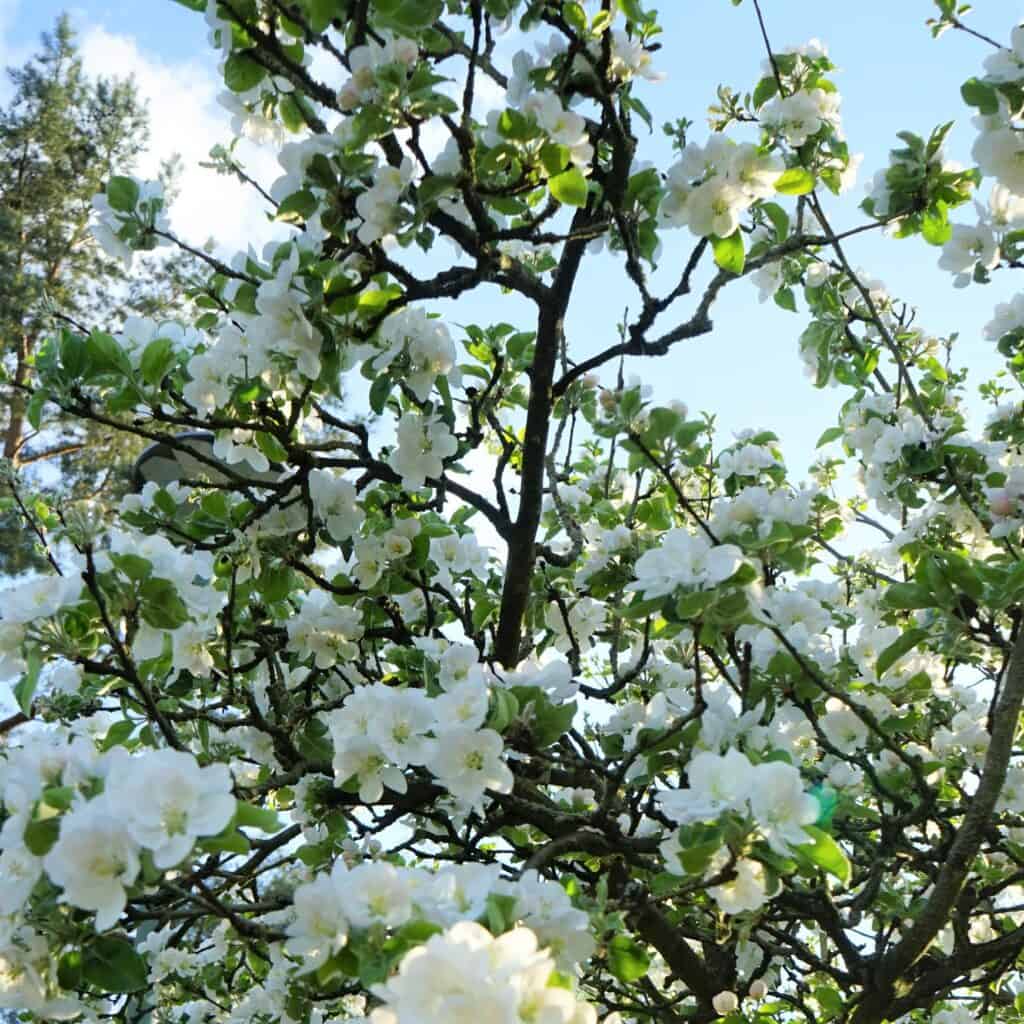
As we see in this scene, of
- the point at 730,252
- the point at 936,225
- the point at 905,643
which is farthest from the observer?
the point at 936,225

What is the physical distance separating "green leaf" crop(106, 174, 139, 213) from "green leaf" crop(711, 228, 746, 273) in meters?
1.07

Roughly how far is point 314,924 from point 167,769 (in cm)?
23

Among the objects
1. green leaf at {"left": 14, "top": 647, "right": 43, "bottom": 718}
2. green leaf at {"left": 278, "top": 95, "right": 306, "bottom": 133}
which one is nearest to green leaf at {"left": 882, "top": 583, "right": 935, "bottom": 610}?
green leaf at {"left": 14, "top": 647, "right": 43, "bottom": 718}

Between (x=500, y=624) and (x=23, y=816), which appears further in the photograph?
(x=500, y=624)

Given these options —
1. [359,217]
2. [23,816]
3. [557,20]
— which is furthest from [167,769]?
[557,20]

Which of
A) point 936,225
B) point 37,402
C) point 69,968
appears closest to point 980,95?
point 936,225

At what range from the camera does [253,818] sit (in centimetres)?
115

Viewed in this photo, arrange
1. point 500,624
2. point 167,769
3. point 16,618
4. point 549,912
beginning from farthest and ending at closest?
1. point 500,624
2. point 16,618
3. point 549,912
4. point 167,769

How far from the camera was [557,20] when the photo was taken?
1.86m

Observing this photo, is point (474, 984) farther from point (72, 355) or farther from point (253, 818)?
point (72, 355)

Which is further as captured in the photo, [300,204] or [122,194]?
[122,194]

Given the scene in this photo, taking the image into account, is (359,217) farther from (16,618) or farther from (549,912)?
(549,912)

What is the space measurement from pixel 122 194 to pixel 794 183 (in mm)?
1211

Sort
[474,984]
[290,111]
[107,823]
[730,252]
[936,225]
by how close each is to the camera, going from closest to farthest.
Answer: [474,984]
[107,823]
[730,252]
[290,111]
[936,225]
